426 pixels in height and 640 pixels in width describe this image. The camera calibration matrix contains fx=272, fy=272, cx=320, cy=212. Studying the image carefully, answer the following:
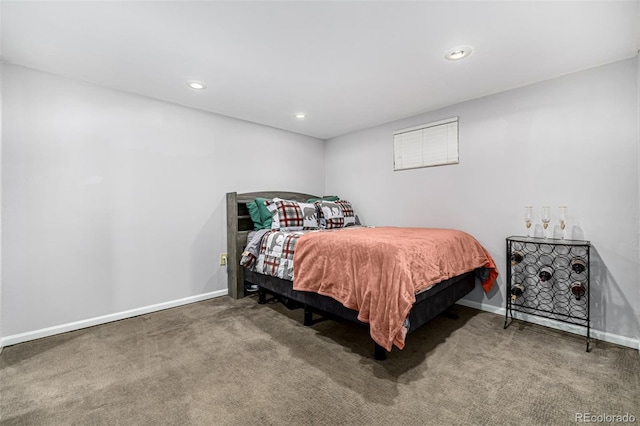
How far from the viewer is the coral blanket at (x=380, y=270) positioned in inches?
66.2

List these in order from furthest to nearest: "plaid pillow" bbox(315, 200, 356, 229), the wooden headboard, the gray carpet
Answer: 1. "plaid pillow" bbox(315, 200, 356, 229)
2. the wooden headboard
3. the gray carpet

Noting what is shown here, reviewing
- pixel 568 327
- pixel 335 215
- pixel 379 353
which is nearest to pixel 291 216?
pixel 335 215

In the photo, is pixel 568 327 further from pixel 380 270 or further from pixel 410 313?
pixel 380 270

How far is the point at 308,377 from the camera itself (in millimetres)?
1699

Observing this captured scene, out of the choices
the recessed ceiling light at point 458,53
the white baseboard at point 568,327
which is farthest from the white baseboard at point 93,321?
the recessed ceiling light at point 458,53

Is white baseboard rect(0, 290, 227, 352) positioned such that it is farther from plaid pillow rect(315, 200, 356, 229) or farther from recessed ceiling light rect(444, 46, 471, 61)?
recessed ceiling light rect(444, 46, 471, 61)

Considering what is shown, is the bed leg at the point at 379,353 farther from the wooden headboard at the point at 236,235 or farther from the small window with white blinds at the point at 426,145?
the small window with white blinds at the point at 426,145

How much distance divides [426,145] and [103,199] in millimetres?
3493

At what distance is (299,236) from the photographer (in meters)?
2.61

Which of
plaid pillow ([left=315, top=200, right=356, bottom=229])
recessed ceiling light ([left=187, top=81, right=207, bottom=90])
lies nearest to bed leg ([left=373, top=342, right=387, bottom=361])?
plaid pillow ([left=315, top=200, right=356, bottom=229])

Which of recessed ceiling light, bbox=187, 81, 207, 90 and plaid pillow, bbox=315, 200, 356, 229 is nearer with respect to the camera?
recessed ceiling light, bbox=187, 81, 207, 90

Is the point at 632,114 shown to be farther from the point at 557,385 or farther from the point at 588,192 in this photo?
the point at 557,385

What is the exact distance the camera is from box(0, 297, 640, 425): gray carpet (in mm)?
1395

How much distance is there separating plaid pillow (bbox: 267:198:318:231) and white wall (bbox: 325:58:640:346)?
4.05 feet
